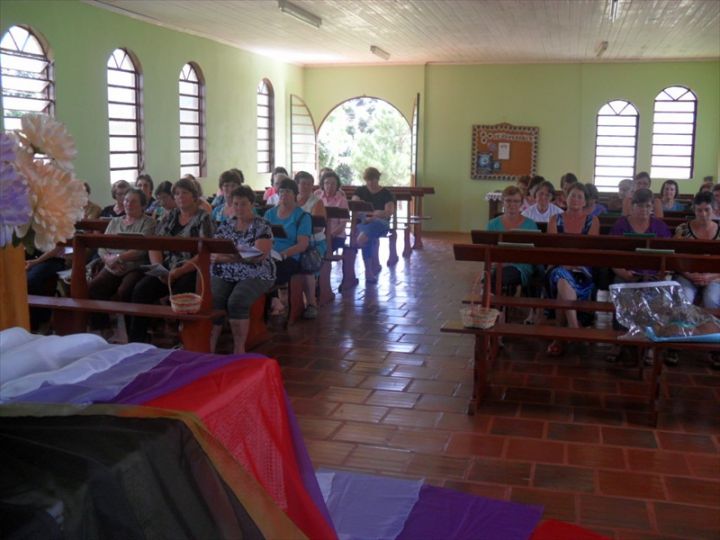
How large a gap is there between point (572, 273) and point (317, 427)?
8.04ft

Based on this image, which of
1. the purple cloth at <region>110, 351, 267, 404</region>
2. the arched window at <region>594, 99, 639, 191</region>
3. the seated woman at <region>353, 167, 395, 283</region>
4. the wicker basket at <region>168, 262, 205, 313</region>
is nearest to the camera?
the purple cloth at <region>110, 351, 267, 404</region>

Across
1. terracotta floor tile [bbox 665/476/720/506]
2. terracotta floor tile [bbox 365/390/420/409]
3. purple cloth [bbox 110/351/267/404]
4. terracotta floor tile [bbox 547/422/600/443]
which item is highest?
purple cloth [bbox 110/351/267/404]

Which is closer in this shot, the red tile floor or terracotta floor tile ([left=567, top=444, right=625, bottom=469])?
the red tile floor

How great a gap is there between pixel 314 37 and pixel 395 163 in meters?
10.0

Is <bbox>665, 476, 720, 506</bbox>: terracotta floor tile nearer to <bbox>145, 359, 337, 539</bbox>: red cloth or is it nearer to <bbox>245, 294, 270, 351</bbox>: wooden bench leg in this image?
<bbox>145, 359, 337, 539</bbox>: red cloth

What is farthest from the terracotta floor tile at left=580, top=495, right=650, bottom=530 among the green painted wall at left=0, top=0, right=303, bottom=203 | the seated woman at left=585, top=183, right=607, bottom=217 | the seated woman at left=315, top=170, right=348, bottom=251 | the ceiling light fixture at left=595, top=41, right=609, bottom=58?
the ceiling light fixture at left=595, top=41, right=609, bottom=58

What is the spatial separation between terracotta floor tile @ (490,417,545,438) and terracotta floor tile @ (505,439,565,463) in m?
0.09

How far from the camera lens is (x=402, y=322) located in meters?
6.09

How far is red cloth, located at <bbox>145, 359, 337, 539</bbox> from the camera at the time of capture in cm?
150

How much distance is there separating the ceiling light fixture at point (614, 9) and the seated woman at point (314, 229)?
11.6 ft

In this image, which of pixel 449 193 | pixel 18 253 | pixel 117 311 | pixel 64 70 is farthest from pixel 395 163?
pixel 18 253

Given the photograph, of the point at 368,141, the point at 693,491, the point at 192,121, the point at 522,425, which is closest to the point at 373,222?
the point at 192,121

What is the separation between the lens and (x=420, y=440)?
362 centimetres

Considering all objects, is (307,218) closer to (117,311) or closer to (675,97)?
(117,311)
